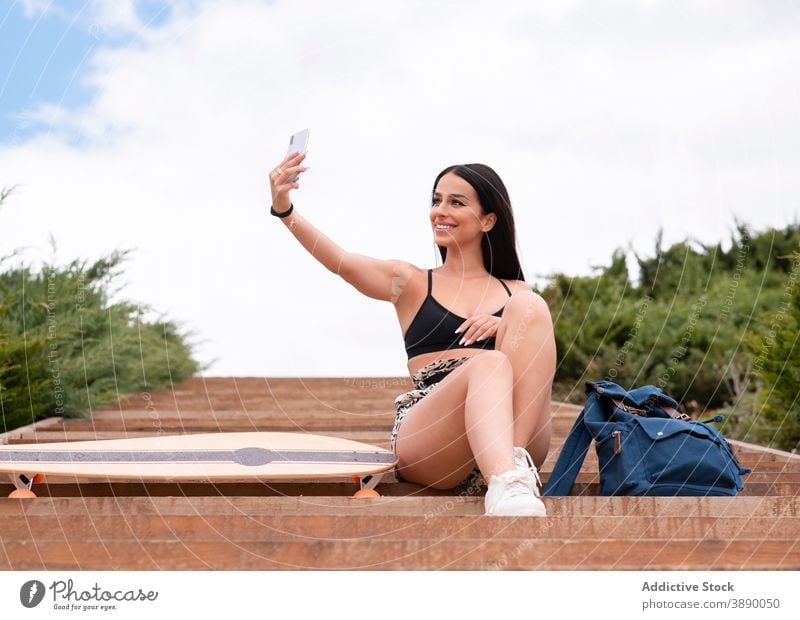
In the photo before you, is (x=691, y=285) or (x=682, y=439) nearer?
(x=682, y=439)

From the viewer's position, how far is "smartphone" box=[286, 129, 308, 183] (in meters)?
3.11

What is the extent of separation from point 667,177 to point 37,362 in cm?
300

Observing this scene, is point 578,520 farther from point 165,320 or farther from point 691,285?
point 691,285

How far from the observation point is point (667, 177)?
4227 millimetres

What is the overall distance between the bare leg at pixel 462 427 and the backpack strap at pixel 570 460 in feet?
0.83

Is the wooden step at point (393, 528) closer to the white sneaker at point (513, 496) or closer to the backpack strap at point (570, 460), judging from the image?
the white sneaker at point (513, 496)

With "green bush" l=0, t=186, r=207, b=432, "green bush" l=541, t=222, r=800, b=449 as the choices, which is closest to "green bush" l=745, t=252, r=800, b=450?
"green bush" l=541, t=222, r=800, b=449

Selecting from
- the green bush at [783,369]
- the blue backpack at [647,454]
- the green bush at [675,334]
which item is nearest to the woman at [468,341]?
the blue backpack at [647,454]

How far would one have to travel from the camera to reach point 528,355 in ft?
9.61

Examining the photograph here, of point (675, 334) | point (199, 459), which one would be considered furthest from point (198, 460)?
point (675, 334)

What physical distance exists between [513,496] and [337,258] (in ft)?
3.40

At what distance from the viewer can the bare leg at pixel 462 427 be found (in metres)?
2.74

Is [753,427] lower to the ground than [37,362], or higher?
lower
